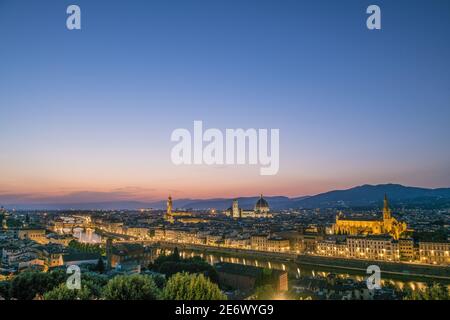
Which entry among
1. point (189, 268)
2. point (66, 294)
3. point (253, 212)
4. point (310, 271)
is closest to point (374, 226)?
point (310, 271)

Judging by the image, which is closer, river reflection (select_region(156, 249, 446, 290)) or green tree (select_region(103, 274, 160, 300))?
green tree (select_region(103, 274, 160, 300))

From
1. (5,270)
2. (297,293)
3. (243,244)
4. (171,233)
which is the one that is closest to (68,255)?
(5,270)

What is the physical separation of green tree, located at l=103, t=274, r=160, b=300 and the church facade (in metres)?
20.3

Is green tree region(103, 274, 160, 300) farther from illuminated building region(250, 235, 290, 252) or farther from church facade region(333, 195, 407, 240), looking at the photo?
church facade region(333, 195, 407, 240)

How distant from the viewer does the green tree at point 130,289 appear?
5.85 metres

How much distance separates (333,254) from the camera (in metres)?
19.3

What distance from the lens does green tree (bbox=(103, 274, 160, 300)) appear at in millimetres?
5852

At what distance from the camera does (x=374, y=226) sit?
2747 cm

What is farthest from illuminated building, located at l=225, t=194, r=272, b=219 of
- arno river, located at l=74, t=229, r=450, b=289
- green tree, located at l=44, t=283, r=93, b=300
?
green tree, located at l=44, t=283, r=93, b=300

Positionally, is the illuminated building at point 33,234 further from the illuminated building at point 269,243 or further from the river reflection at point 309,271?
the illuminated building at point 269,243

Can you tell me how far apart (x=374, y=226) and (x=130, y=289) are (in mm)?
24864

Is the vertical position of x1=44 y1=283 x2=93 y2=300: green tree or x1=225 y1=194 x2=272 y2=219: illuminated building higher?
x1=44 y1=283 x2=93 y2=300: green tree
